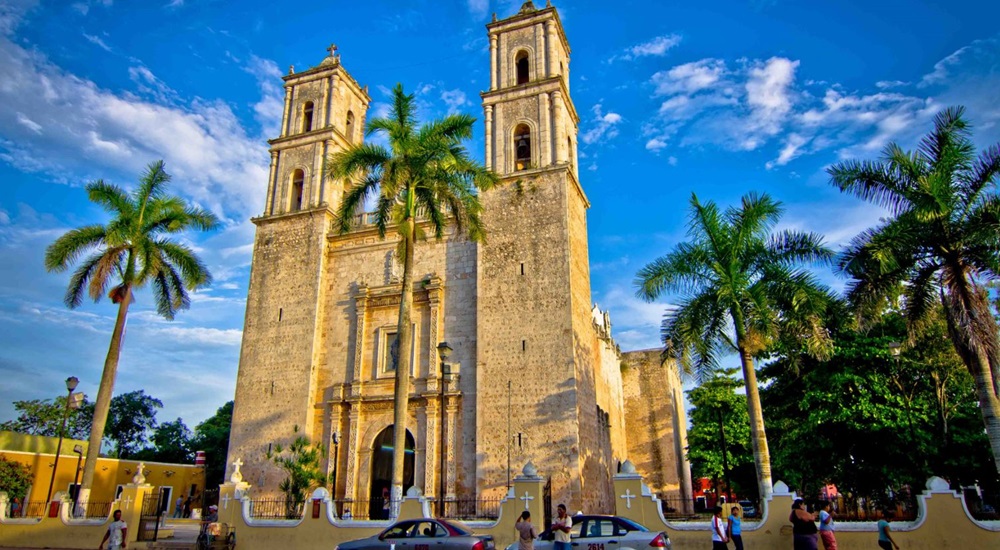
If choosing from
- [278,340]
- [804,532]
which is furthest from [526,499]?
[278,340]

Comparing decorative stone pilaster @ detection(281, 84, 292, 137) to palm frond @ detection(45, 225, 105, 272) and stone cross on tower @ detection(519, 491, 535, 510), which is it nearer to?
palm frond @ detection(45, 225, 105, 272)

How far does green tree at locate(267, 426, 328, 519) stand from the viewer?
→ 1816 cm

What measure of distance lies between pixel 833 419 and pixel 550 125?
12.7m

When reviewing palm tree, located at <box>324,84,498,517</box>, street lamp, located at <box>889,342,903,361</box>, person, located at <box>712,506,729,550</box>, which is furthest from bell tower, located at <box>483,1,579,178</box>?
person, located at <box>712,506,729,550</box>

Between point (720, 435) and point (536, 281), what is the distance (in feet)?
49.7

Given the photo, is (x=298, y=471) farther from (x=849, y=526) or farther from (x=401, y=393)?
(x=849, y=526)

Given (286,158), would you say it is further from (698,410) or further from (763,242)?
(698,410)

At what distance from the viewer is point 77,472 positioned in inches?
947

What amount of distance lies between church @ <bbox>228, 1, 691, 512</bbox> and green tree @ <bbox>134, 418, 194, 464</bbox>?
2269cm

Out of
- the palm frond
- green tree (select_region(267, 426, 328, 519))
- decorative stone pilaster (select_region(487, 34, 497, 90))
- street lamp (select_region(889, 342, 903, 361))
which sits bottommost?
green tree (select_region(267, 426, 328, 519))

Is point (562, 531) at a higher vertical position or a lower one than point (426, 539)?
higher

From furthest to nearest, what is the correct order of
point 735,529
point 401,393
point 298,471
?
point 298,471, point 401,393, point 735,529

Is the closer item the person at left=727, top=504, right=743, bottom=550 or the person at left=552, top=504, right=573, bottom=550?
the person at left=552, top=504, right=573, bottom=550

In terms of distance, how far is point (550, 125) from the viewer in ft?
73.9
